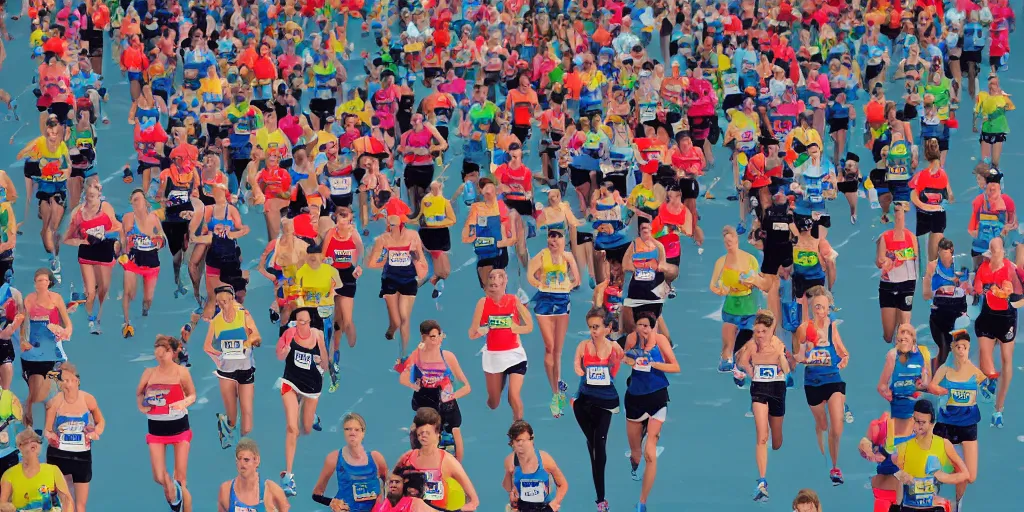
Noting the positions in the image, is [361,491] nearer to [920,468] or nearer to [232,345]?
[232,345]

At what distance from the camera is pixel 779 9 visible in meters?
28.1

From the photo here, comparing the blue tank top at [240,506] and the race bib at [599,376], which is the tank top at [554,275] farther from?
the blue tank top at [240,506]

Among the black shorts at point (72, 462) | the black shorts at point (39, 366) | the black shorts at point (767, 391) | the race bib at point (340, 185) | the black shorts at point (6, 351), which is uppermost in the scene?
the race bib at point (340, 185)

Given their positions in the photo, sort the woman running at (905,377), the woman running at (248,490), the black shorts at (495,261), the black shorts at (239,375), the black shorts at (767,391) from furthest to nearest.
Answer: the black shorts at (495,261)
the black shorts at (239,375)
the black shorts at (767,391)
the woman running at (905,377)
the woman running at (248,490)

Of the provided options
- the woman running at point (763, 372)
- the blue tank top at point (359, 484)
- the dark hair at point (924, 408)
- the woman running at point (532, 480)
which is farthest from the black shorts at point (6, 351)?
the dark hair at point (924, 408)

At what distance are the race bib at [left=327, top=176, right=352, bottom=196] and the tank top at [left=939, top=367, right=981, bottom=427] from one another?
7.48 m

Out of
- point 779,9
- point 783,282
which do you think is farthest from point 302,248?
point 779,9

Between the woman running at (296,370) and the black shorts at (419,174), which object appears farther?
the black shorts at (419,174)

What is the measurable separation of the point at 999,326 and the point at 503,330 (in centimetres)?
431

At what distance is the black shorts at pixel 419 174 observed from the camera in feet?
68.1

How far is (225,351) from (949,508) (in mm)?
5886

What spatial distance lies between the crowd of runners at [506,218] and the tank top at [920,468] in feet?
0.06

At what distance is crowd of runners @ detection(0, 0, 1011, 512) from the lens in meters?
14.2

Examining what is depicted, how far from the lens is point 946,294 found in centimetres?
1625
